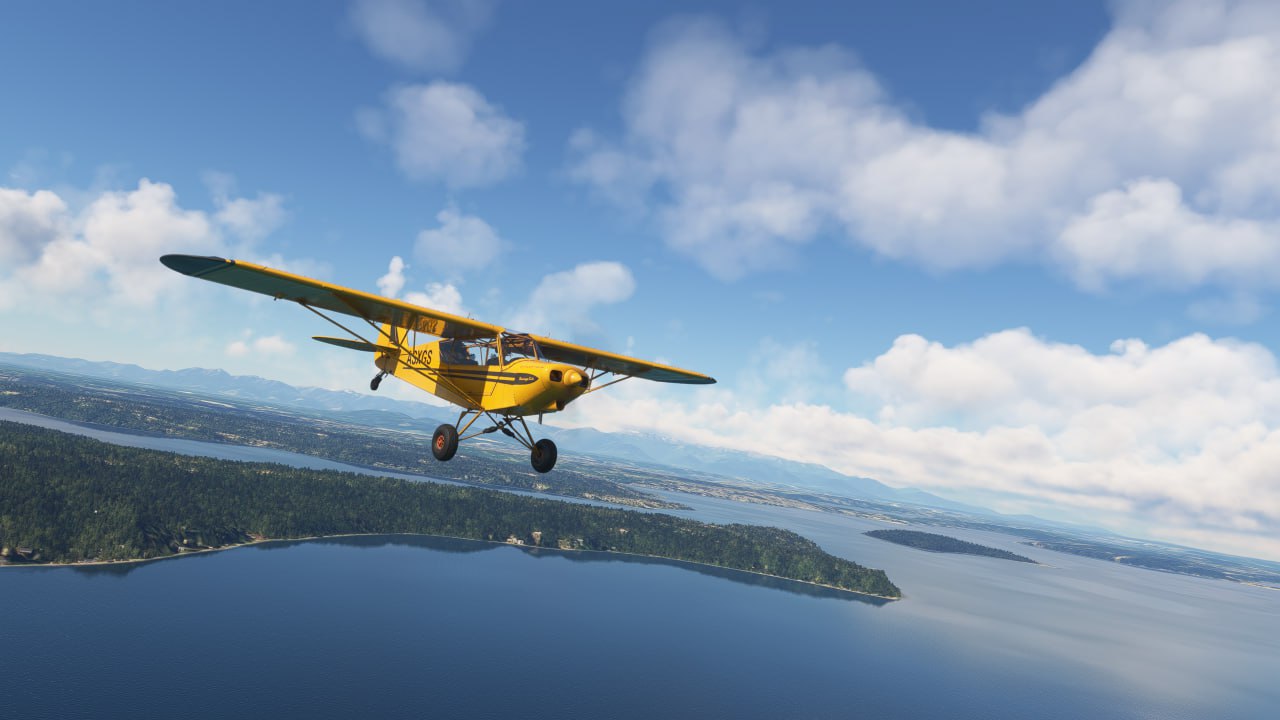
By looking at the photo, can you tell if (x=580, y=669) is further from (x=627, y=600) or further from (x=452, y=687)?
(x=627, y=600)

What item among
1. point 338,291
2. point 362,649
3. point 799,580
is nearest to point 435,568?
point 362,649

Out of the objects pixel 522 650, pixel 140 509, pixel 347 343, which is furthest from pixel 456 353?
pixel 140 509

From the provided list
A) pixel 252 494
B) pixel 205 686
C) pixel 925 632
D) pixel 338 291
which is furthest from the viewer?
pixel 252 494

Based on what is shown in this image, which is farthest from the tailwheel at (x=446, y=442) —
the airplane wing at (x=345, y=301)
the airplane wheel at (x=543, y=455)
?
the airplane wing at (x=345, y=301)

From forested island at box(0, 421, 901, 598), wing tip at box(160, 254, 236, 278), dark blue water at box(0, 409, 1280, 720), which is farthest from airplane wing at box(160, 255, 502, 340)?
forested island at box(0, 421, 901, 598)

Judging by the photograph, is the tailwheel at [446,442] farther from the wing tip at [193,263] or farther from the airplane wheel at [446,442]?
the wing tip at [193,263]
